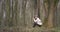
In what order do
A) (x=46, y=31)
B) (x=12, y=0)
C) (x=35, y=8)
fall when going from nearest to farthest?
(x=46, y=31), (x=12, y=0), (x=35, y=8)

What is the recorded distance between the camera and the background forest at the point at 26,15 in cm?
968

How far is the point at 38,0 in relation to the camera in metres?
17.7

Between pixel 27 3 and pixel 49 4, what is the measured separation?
797 cm

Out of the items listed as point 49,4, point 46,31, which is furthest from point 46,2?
point 46,31

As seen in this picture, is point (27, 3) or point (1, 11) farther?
point (27, 3)

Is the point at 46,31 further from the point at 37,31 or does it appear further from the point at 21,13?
the point at 21,13

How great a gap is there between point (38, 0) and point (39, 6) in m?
0.63

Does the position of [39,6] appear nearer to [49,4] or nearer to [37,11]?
[37,11]

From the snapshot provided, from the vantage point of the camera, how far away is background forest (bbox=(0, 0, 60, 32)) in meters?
9.68

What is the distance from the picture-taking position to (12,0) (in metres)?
15.2

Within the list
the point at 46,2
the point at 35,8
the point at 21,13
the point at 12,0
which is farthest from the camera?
the point at 35,8

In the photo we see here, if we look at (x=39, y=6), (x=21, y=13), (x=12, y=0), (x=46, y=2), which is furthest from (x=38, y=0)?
(x=46, y=2)

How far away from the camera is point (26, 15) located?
17.1 metres

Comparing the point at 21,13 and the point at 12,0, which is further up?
the point at 12,0
